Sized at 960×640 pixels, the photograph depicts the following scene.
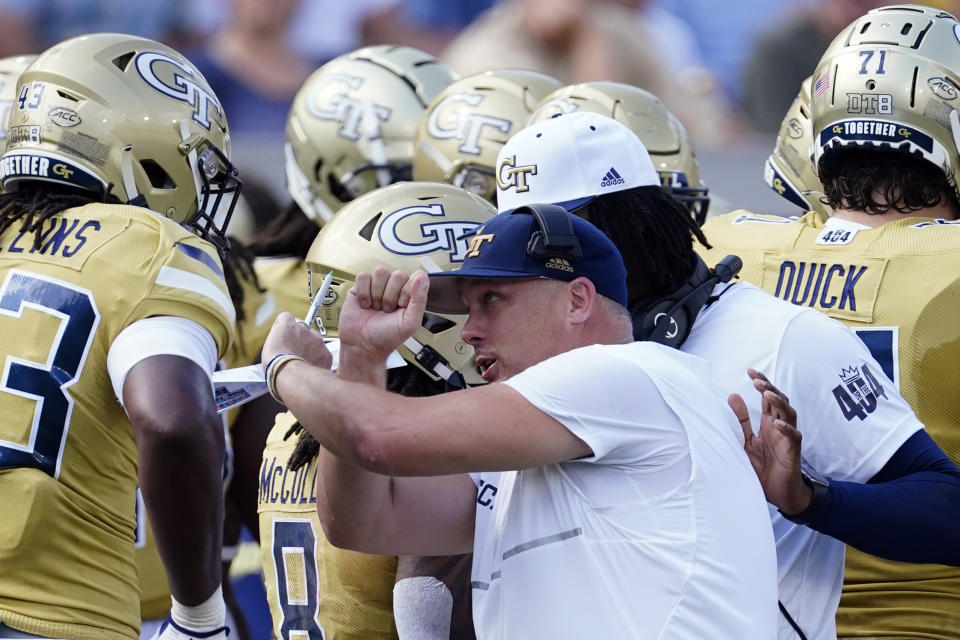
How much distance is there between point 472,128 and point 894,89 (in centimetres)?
204

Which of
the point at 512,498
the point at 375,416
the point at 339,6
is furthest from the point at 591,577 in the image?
the point at 339,6

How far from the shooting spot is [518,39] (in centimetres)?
1196

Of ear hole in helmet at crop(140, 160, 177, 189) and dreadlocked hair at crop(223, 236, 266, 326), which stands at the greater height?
ear hole in helmet at crop(140, 160, 177, 189)

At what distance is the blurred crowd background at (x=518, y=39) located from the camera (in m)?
11.8

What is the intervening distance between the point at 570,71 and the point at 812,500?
9290mm

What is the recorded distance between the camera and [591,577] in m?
2.33

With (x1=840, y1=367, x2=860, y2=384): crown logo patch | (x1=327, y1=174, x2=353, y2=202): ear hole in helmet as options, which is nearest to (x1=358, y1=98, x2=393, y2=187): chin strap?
(x1=327, y1=174, x2=353, y2=202): ear hole in helmet

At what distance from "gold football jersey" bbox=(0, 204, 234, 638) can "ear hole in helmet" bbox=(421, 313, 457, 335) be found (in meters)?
0.49

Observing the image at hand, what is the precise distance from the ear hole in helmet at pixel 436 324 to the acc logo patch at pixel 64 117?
1058 millimetres

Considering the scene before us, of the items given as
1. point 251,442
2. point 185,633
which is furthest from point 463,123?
point 185,633

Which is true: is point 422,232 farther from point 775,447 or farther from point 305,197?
point 305,197

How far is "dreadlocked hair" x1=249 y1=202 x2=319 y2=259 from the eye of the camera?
19.5 ft

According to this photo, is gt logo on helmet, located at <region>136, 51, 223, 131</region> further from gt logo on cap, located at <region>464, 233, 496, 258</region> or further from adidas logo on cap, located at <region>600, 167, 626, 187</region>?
gt logo on cap, located at <region>464, 233, 496, 258</region>

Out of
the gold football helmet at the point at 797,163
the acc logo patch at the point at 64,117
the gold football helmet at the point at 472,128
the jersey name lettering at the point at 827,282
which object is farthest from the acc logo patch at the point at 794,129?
the acc logo patch at the point at 64,117
